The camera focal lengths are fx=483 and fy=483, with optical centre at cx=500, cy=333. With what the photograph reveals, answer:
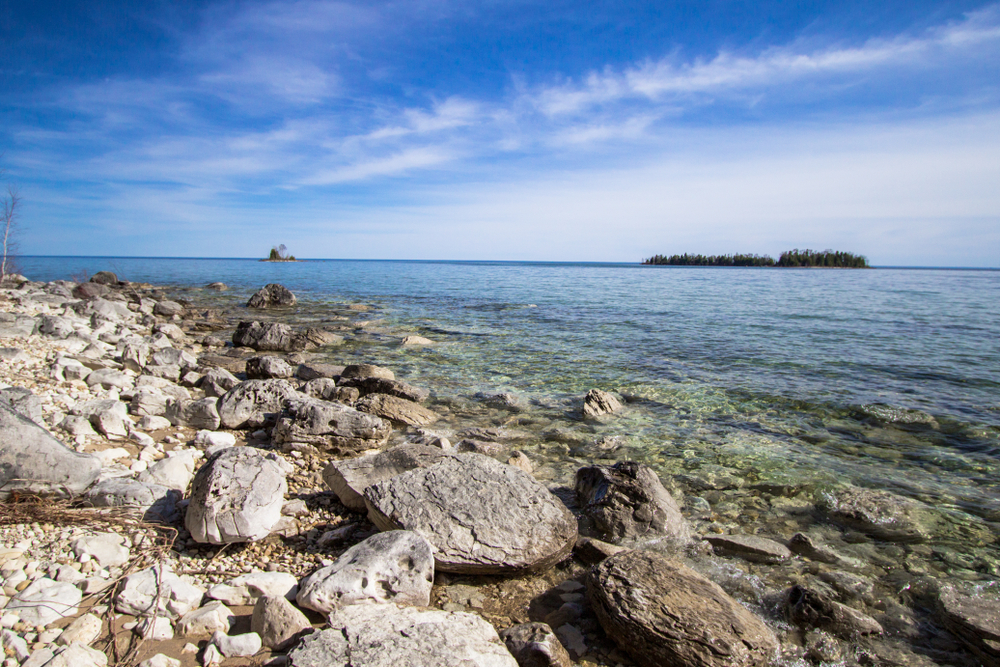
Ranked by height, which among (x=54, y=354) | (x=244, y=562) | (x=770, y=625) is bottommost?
(x=770, y=625)

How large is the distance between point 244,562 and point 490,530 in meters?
2.00

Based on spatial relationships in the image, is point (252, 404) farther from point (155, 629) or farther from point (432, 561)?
point (432, 561)

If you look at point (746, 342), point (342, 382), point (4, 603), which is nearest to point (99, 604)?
point (4, 603)

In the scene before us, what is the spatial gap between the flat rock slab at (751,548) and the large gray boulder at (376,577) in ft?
9.19

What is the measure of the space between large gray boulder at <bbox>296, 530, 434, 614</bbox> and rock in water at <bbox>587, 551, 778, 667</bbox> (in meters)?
1.29

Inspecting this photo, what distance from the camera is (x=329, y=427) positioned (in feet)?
21.5

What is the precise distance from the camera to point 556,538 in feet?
14.0

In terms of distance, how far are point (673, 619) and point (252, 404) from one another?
6.31 meters

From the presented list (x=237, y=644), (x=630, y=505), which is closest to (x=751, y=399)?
(x=630, y=505)

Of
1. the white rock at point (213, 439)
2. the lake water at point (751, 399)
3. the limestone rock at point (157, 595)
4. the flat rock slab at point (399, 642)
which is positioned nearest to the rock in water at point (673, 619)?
the flat rock slab at point (399, 642)

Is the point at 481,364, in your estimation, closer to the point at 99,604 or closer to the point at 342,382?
the point at 342,382

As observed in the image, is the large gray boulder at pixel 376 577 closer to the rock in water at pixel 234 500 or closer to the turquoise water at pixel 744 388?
the rock in water at pixel 234 500

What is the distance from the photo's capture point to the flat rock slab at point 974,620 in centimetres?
335

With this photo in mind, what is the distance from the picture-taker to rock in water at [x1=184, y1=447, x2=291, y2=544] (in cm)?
391
